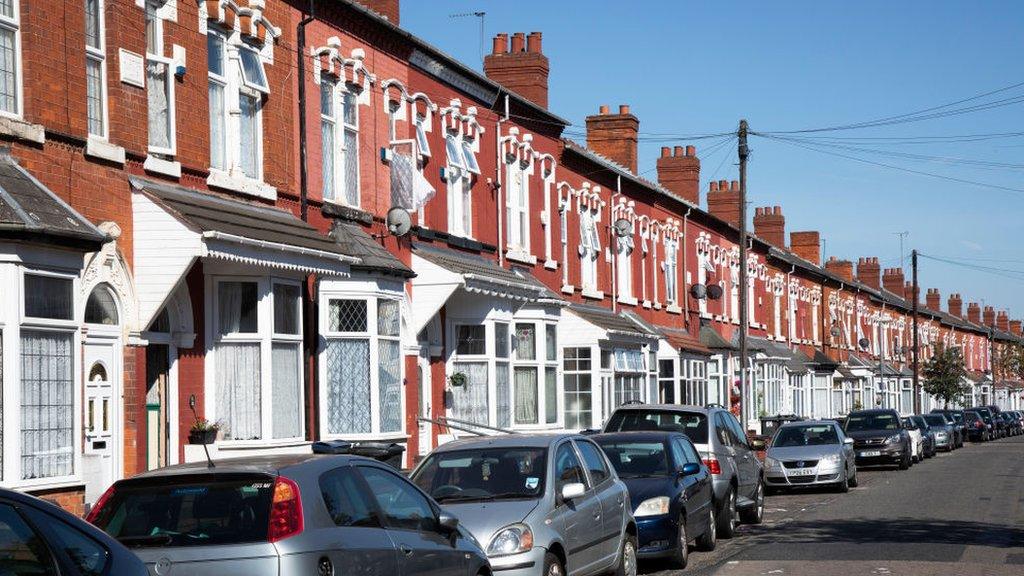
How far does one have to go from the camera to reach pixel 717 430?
2073 centimetres

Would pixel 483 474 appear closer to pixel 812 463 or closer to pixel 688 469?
pixel 688 469

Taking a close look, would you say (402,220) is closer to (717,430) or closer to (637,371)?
(717,430)

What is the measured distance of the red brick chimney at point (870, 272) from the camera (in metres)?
94.4

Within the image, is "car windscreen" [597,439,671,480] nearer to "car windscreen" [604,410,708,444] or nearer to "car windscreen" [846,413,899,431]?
"car windscreen" [604,410,708,444]

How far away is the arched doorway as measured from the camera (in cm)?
1576

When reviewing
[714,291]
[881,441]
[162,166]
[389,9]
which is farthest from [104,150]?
[714,291]

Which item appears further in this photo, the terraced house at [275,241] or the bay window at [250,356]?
the bay window at [250,356]

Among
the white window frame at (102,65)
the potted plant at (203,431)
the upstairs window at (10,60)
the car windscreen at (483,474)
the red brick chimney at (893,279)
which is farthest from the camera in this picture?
the red brick chimney at (893,279)

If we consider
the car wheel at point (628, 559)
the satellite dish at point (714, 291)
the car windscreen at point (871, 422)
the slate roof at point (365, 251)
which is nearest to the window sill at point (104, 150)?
the slate roof at point (365, 251)

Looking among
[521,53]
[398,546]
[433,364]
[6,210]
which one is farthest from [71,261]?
[521,53]

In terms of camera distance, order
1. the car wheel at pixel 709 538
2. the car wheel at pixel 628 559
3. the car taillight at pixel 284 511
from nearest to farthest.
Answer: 1. the car taillight at pixel 284 511
2. the car wheel at pixel 628 559
3. the car wheel at pixel 709 538

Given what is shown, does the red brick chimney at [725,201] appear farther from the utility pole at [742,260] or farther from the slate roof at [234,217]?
the slate roof at [234,217]

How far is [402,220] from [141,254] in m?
7.48

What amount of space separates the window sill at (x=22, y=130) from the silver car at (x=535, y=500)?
5269 mm
